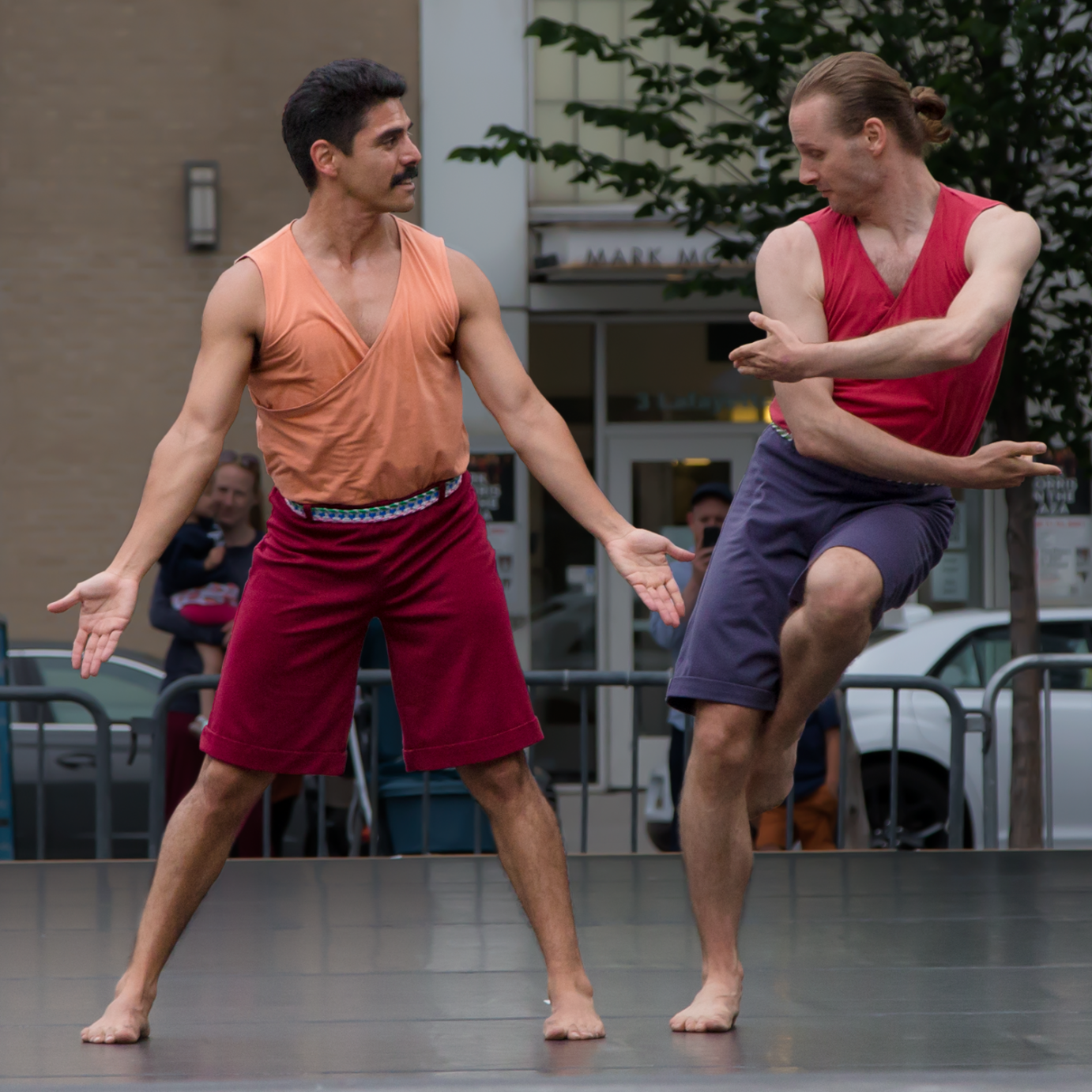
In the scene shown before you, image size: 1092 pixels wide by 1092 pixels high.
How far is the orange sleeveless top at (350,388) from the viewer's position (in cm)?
350

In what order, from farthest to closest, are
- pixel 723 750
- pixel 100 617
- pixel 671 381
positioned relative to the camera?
1. pixel 671 381
2. pixel 723 750
3. pixel 100 617

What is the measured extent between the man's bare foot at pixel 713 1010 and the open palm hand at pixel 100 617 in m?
1.41

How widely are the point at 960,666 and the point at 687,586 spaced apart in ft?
8.43

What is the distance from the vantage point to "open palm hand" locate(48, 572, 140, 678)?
3316 millimetres

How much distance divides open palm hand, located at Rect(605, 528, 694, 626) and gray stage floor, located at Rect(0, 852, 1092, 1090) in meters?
0.89

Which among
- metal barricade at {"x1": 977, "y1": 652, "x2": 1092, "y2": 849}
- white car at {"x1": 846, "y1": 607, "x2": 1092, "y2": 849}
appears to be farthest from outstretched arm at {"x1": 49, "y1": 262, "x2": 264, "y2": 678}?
white car at {"x1": 846, "y1": 607, "x2": 1092, "y2": 849}

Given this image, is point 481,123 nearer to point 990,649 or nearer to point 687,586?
point 990,649

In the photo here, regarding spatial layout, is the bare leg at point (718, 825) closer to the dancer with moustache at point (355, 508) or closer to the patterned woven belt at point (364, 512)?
the dancer with moustache at point (355, 508)

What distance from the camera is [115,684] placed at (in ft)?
26.6

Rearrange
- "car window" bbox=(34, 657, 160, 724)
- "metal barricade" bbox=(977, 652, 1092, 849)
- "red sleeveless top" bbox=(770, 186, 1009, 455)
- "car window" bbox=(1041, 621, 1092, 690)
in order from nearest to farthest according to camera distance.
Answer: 1. "red sleeveless top" bbox=(770, 186, 1009, 455)
2. "metal barricade" bbox=(977, 652, 1092, 849)
3. "car window" bbox=(34, 657, 160, 724)
4. "car window" bbox=(1041, 621, 1092, 690)

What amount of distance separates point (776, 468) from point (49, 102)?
937 centimetres

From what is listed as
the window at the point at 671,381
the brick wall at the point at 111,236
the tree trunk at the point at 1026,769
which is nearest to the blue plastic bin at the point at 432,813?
the tree trunk at the point at 1026,769

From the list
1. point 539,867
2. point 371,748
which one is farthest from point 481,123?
point 539,867

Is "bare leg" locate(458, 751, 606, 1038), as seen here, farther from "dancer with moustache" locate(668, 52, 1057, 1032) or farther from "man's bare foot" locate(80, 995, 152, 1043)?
"man's bare foot" locate(80, 995, 152, 1043)
